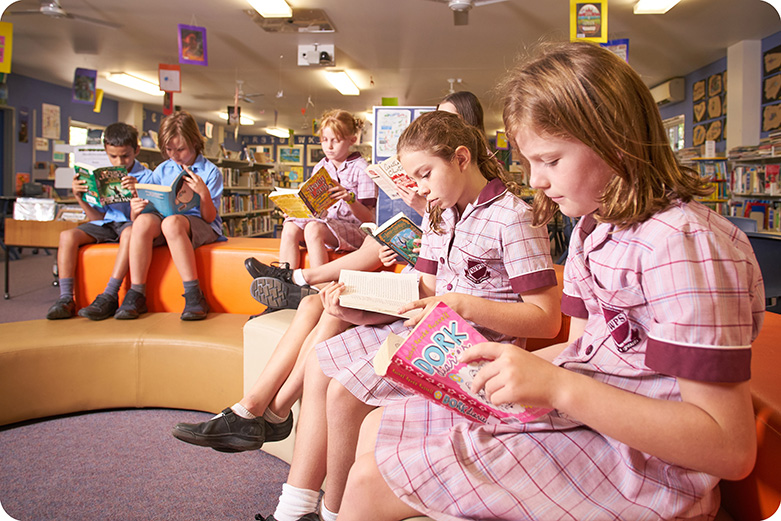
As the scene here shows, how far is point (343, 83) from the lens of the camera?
8617mm

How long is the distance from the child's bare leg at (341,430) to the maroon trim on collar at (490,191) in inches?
20.5

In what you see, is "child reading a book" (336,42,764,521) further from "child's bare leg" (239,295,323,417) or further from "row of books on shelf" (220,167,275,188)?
"row of books on shelf" (220,167,275,188)

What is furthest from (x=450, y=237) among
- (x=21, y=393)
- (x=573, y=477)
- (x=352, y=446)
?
(x=21, y=393)

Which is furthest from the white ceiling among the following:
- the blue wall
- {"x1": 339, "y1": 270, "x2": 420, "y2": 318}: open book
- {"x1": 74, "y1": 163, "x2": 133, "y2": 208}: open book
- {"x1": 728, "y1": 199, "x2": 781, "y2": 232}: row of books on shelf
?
{"x1": 339, "y1": 270, "x2": 420, "y2": 318}: open book

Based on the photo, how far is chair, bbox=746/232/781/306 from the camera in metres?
2.70

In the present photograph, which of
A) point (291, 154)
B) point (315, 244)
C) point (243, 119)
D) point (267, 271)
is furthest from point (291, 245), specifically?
point (291, 154)

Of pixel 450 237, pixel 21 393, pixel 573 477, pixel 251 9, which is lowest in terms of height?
pixel 21 393

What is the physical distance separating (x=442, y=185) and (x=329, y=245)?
1303 millimetres

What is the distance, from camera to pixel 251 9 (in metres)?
5.31

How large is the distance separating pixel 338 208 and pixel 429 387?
1.89 m

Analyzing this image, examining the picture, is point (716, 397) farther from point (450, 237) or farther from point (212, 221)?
point (212, 221)

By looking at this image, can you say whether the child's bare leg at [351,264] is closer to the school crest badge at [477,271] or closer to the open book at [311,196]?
the open book at [311,196]

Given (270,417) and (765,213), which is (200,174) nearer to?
(270,417)

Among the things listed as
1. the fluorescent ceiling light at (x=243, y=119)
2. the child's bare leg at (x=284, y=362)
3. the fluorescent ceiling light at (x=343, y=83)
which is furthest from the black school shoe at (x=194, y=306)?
the fluorescent ceiling light at (x=243, y=119)
